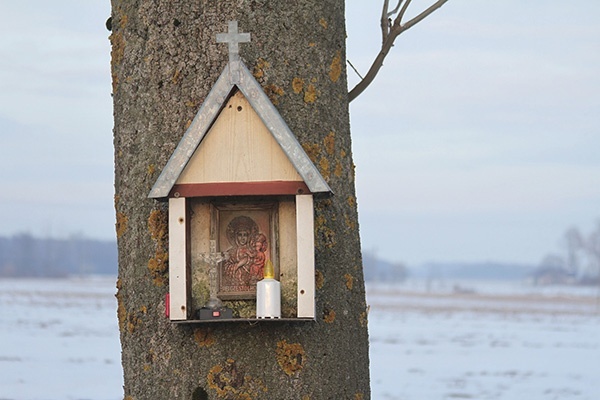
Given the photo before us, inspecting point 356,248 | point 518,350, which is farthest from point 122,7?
point 518,350

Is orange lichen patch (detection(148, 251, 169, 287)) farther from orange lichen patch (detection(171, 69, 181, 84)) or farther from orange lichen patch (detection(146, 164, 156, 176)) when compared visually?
orange lichen patch (detection(171, 69, 181, 84))

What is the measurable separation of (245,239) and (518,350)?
1218 centimetres

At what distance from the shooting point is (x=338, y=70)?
2.93 meters

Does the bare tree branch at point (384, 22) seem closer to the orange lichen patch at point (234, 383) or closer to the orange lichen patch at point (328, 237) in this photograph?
the orange lichen patch at point (328, 237)

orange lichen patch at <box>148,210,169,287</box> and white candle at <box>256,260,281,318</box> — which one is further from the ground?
orange lichen patch at <box>148,210,169,287</box>

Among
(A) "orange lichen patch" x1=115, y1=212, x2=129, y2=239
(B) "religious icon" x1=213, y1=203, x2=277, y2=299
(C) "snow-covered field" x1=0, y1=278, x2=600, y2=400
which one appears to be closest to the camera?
(B) "religious icon" x1=213, y1=203, x2=277, y2=299

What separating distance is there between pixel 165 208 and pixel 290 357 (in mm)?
536

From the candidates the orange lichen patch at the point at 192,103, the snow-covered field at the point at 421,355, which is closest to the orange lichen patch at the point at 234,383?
the orange lichen patch at the point at 192,103

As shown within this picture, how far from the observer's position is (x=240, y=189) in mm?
2693

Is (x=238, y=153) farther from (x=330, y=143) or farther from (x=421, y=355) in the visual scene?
(x=421, y=355)

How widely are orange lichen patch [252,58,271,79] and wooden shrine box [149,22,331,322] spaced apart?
2.6 inches

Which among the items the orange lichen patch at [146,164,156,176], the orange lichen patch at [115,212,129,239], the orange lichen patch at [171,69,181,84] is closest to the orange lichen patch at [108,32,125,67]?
the orange lichen patch at [171,69,181,84]

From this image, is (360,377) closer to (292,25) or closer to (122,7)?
(292,25)

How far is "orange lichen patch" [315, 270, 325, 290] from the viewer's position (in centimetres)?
278
